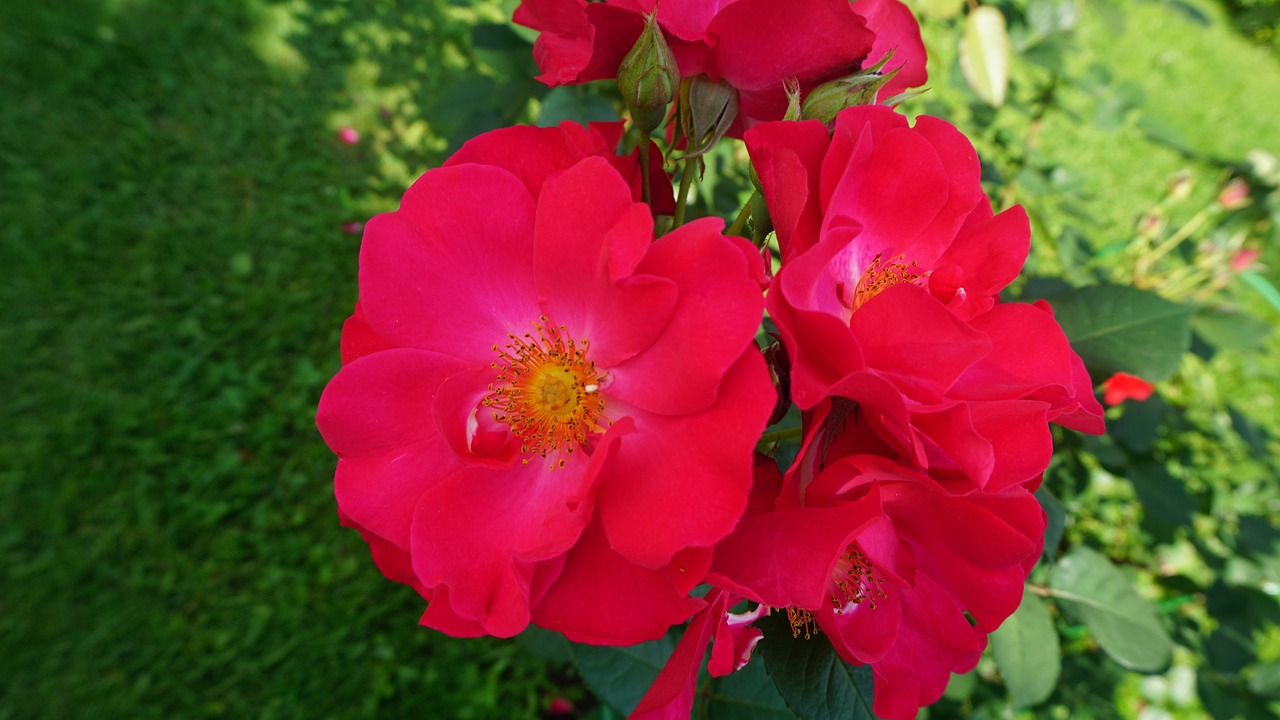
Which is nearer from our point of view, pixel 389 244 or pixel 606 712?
pixel 389 244

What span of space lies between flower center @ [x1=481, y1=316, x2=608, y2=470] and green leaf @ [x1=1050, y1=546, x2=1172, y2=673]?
1.11 metres

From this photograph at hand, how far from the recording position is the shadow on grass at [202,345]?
2.41 meters

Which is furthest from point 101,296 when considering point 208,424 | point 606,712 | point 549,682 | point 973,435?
point 973,435

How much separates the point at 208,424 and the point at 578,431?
249 centimetres

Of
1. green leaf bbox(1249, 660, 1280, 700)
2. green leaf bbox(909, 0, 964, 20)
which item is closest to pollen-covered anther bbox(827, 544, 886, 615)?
green leaf bbox(909, 0, 964, 20)

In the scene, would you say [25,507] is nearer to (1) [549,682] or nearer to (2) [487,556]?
(1) [549,682]

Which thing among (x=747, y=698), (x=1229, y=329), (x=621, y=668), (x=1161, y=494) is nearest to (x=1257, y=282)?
(x=1229, y=329)

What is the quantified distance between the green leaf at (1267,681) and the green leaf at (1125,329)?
3.28 ft

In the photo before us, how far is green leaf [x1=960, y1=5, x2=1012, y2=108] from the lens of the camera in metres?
1.56

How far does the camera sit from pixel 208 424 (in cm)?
279

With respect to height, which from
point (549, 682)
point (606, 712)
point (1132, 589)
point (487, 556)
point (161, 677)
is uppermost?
point (487, 556)

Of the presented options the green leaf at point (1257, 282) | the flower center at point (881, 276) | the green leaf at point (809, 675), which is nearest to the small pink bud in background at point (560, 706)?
the green leaf at point (809, 675)

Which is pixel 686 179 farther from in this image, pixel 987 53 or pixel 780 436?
pixel 987 53

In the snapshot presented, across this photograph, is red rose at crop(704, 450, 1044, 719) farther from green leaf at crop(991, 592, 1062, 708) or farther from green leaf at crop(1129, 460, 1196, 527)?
green leaf at crop(1129, 460, 1196, 527)
